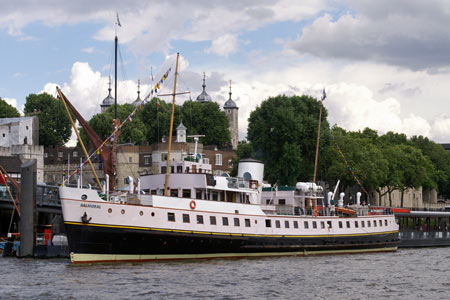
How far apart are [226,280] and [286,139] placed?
4951 centimetres

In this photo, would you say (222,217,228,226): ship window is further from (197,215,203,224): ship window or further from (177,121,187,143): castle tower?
(177,121,187,143): castle tower

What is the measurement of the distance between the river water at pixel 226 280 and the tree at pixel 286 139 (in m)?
34.4

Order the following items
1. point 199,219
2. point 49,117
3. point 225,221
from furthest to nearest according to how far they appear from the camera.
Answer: point 49,117 → point 225,221 → point 199,219

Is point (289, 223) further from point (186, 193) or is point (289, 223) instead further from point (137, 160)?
point (137, 160)

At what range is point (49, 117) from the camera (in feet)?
456

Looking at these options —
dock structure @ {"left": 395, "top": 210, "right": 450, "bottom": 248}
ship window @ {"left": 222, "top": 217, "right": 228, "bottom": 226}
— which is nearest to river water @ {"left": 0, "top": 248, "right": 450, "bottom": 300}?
ship window @ {"left": 222, "top": 217, "right": 228, "bottom": 226}

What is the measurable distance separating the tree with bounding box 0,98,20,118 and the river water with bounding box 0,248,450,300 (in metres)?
91.2

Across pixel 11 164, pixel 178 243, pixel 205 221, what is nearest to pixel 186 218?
pixel 205 221

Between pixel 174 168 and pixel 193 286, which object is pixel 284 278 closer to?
pixel 193 286

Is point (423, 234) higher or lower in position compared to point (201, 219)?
lower

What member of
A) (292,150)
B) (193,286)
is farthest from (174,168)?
(292,150)

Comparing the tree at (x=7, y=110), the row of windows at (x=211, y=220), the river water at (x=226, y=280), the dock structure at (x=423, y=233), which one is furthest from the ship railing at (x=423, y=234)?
the tree at (x=7, y=110)

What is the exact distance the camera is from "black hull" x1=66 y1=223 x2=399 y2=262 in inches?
1828

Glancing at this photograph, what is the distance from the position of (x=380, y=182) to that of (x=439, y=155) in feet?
155
